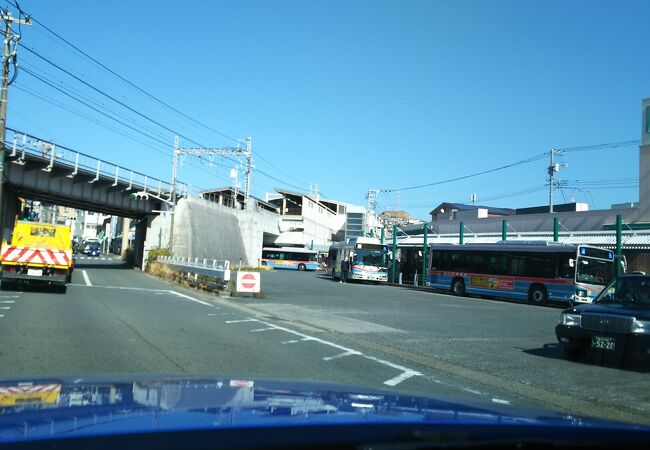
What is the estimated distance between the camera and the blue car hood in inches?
107

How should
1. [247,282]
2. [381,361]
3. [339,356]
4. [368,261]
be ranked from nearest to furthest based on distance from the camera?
[381,361], [339,356], [247,282], [368,261]

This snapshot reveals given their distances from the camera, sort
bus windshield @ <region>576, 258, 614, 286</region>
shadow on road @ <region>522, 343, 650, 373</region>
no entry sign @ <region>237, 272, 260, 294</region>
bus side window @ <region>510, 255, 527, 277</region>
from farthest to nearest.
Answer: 1. bus side window @ <region>510, 255, 527, 277</region>
2. bus windshield @ <region>576, 258, 614, 286</region>
3. no entry sign @ <region>237, 272, 260, 294</region>
4. shadow on road @ <region>522, 343, 650, 373</region>

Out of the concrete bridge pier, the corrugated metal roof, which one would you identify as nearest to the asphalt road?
the corrugated metal roof

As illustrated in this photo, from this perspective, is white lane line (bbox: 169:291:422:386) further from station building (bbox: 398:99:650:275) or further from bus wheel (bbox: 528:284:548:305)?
station building (bbox: 398:99:650:275)

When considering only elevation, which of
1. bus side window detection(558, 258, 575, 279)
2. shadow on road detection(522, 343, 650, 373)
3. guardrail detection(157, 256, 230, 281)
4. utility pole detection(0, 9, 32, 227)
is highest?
utility pole detection(0, 9, 32, 227)

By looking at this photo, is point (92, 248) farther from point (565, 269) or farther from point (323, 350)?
point (323, 350)

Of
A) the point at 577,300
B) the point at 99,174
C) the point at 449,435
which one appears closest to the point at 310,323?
the point at 449,435

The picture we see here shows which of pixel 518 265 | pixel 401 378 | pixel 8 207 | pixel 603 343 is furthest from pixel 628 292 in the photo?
pixel 8 207

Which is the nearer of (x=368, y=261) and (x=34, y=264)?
(x=34, y=264)

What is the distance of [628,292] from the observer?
36.9 ft

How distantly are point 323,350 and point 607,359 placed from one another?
219 inches

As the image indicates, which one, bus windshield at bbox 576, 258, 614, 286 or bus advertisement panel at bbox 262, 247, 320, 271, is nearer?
bus windshield at bbox 576, 258, 614, 286

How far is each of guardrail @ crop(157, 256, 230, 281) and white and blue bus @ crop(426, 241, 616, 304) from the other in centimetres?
1448

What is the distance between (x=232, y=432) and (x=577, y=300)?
27497 mm
